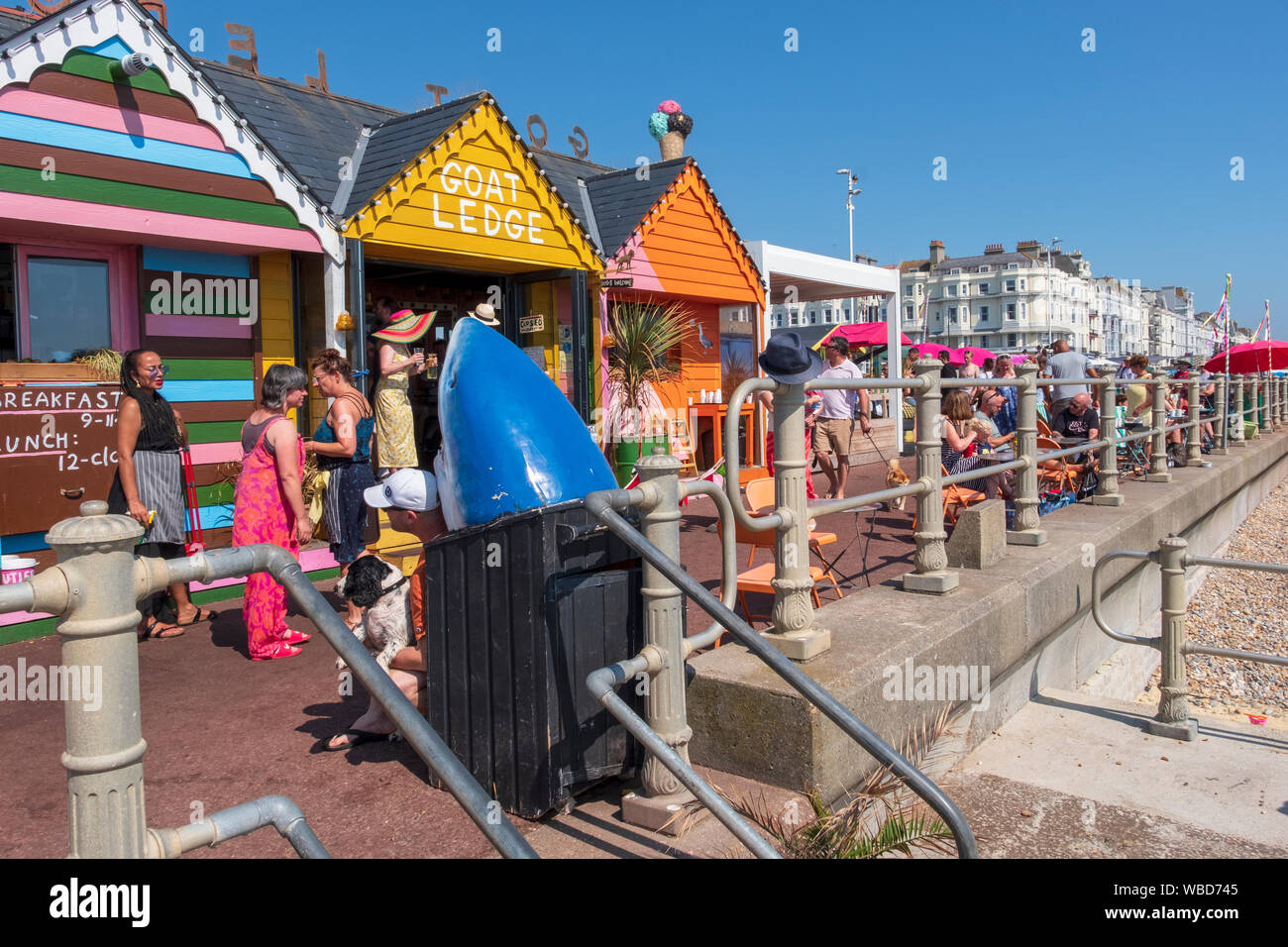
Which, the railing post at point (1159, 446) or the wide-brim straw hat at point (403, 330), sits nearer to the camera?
the wide-brim straw hat at point (403, 330)

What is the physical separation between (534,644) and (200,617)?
442 centimetres

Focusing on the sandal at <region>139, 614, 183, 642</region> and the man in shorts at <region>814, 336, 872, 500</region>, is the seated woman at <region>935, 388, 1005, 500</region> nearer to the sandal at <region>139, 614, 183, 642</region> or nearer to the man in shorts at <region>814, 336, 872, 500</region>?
the man in shorts at <region>814, 336, 872, 500</region>

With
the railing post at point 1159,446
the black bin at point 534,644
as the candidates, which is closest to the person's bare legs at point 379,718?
the black bin at point 534,644

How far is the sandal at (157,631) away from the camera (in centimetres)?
586

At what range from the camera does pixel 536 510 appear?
288 cm

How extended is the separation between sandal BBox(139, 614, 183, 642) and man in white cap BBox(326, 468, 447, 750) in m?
2.58

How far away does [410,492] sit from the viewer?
3.72 metres

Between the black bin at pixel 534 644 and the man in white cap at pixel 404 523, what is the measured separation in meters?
0.59

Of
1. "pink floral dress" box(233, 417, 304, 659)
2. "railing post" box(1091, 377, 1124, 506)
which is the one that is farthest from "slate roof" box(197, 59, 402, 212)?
"railing post" box(1091, 377, 1124, 506)

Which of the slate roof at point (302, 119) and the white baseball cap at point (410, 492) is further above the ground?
the slate roof at point (302, 119)

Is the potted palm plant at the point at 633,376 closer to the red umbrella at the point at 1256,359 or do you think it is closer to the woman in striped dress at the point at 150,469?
the woman in striped dress at the point at 150,469

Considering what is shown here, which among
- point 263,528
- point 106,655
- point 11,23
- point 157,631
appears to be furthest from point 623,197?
point 106,655
